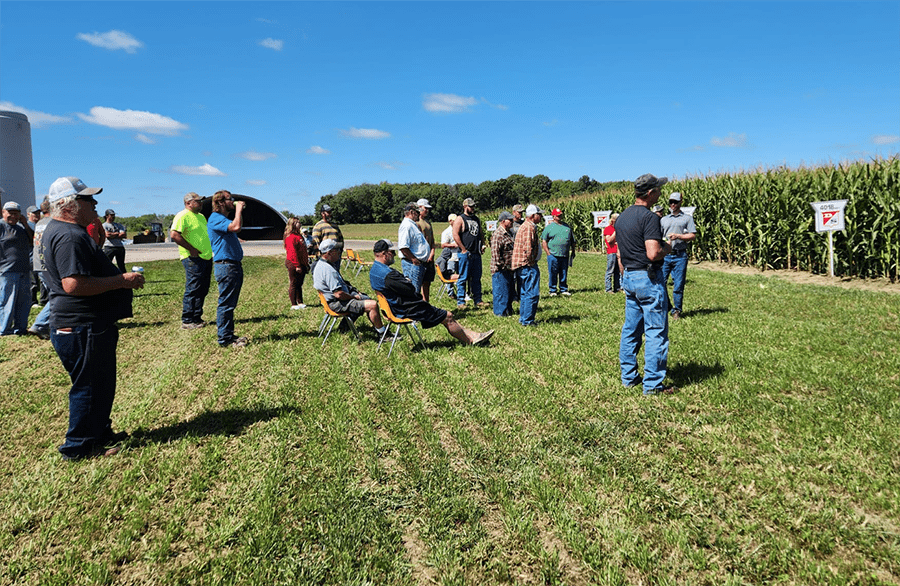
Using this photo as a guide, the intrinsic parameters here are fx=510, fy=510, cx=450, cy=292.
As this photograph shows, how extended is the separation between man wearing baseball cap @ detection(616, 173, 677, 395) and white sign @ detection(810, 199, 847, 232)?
10085 mm

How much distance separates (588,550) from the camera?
9.11ft

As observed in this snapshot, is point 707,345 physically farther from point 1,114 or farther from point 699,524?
point 1,114

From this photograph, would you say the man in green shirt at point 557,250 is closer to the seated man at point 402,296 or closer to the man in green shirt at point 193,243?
the seated man at point 402,296

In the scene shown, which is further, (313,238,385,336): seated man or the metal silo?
the metal silo

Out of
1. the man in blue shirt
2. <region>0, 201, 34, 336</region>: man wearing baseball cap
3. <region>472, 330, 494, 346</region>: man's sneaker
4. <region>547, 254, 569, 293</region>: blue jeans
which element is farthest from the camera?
<region>547, 254, 569, 293</region>: blue jeans

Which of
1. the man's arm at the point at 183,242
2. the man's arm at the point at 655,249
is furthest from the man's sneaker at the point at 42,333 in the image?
the man's arm at the point at 655,249

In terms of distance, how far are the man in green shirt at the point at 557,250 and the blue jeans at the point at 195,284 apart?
6712mm

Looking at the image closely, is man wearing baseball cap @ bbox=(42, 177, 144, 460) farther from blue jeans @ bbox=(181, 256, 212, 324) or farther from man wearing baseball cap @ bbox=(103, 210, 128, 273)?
man wearing baseball cap @ bbox=(103, 210, 128, 273)

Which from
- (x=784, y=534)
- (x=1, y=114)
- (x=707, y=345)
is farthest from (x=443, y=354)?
(x=1, y=114)

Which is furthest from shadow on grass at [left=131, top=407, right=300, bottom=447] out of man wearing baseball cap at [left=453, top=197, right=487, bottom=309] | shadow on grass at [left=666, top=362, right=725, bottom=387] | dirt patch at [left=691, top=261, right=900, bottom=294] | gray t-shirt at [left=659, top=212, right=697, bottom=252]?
dirt patch at [left=691, top=261, right=900, bottom=294]

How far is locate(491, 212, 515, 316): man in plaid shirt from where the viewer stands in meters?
8.75

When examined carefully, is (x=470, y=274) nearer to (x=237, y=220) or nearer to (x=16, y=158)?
(x=237, y=220)

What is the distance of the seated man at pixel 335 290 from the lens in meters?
7.28

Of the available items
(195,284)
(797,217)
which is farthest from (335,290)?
(797,217)
